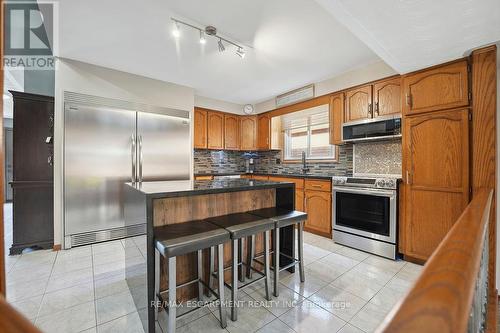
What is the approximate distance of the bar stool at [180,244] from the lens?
1303 millimetres

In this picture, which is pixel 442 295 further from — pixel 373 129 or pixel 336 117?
pixel 336 117

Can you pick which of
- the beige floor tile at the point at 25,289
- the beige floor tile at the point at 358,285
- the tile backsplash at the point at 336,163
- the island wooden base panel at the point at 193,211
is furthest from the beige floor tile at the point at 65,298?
the tile backsplash at the point at 336,163

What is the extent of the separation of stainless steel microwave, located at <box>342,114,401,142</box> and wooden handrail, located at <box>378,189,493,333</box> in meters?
2.60

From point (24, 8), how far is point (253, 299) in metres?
3.37

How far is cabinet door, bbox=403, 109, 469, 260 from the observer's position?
89.3 inches

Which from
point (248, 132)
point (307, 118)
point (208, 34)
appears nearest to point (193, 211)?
point (208, 34)

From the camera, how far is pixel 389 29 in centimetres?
184

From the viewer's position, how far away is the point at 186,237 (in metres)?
1.40

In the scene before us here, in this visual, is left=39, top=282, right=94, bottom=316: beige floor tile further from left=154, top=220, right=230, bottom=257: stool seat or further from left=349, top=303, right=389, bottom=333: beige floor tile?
left=349, top=303, right=389, bottom=333: beige floor tile

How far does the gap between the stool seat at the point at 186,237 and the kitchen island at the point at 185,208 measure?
95 mm

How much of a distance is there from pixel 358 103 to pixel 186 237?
3059mm

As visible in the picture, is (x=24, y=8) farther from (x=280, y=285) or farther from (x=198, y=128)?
(x=280, y=285)

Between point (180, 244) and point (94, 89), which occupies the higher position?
point (94, 89)

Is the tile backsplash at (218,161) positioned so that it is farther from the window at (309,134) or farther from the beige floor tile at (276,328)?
the beige floor tile at (276,328)
